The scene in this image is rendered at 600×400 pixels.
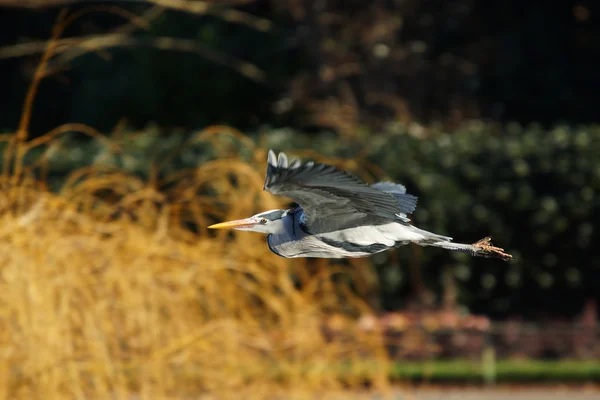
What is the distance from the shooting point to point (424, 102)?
19.8 meters

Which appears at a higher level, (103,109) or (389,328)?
(103,109)

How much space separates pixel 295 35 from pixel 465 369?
931cm

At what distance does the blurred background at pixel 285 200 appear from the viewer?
6.24 meters

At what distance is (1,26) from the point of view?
2528 centimetres

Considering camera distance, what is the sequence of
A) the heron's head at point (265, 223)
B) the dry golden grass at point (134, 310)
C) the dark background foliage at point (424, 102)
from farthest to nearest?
the dark background foliage at point (424, 102) < the dry golden grass at point (134, 310) < the heron's head at point (265, 223)

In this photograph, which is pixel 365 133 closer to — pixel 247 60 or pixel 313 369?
pixel 247 60

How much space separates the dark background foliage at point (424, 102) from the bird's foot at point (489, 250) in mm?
10296

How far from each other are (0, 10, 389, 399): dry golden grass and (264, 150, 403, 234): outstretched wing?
12.3 ft

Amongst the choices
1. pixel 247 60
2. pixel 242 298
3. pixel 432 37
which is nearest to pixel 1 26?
pixel 247 60

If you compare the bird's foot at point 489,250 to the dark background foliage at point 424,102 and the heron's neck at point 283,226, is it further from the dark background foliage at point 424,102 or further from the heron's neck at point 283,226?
the dark background foliage at point 424,102

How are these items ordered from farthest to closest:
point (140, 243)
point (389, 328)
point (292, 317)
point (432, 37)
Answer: point (432, 37)
point (389, 328)
point (292, 317)
point (140, 243)

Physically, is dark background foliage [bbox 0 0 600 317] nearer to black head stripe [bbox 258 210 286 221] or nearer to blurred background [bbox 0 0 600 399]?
blurred background [bbox 0 0 600 399]

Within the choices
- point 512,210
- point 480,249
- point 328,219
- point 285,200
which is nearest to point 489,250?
point 480,249

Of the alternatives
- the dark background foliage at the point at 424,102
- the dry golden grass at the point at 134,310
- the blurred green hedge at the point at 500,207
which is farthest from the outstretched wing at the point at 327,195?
the blurred green hedge at the point at 500,207
